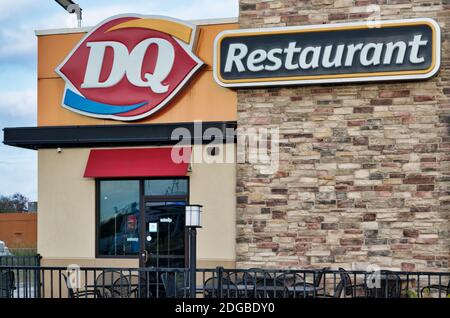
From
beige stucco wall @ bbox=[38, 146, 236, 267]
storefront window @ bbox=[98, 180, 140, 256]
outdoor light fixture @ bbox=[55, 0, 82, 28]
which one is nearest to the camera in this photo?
beige stucco wall @ bbox=[38, 146, 236, 267]

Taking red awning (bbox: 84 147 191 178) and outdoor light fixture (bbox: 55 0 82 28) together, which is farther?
outdoor light fixture (bbox: 55 0 82 28)

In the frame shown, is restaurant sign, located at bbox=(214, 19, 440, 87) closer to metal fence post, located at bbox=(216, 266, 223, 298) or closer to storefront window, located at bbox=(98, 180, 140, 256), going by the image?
storefront window, located at bbox=(98, 180, 140, 256)

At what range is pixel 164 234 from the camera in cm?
1195

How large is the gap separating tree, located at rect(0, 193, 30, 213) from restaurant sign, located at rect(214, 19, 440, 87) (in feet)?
114

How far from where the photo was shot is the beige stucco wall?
37.8ft

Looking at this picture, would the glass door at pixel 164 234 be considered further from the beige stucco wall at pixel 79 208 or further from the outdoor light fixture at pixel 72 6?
the outdoor light fixture at pixel 72 6

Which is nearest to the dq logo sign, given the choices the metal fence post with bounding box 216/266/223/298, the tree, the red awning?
the red awning

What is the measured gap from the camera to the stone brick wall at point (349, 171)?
→ 413 inches

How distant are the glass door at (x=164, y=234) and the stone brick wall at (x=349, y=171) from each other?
4.04ft

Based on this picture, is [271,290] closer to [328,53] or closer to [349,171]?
[349,171]

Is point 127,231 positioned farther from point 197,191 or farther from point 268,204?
point 268,204

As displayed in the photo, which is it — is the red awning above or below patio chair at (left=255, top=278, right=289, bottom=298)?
above

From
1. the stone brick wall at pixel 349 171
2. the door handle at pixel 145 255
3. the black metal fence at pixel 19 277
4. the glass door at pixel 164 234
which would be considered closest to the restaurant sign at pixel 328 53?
the stone brick wall at pixel 349 171

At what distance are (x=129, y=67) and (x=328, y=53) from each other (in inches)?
142
